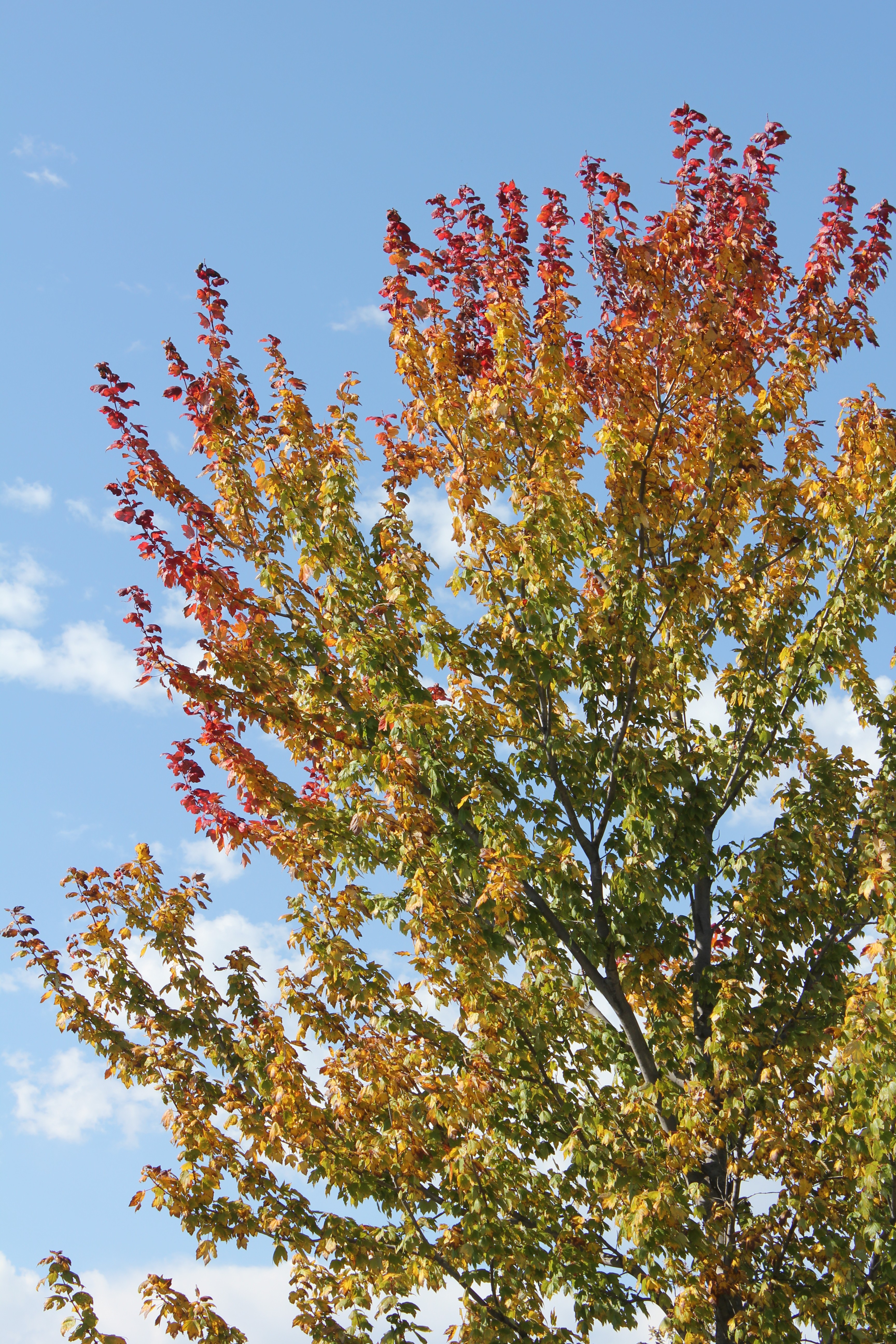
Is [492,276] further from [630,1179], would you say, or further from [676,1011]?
[630,1179]

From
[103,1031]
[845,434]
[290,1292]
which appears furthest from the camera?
[845,434]

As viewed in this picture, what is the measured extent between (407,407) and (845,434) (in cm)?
364

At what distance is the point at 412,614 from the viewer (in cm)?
764

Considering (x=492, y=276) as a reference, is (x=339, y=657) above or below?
below

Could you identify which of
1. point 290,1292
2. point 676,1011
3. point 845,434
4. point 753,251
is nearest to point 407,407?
point 753,251

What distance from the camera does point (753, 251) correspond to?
8.48 m

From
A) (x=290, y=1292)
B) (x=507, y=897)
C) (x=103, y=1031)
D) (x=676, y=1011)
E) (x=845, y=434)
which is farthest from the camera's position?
(x=845, y=434)

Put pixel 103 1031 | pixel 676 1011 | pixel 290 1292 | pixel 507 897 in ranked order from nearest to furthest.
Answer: pixel 507 897 → pixel 290 1292 → pixel 103 1031 → pixel 676 1011

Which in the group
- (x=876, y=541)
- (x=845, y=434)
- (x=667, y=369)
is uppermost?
(x=667, y=369)

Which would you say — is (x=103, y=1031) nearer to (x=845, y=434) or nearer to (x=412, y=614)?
(x=412, y=614)


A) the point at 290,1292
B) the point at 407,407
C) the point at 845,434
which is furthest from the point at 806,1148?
the point at 407,407

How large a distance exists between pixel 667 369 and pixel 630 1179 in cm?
590

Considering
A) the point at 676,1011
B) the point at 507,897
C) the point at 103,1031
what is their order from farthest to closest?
the point at 676,1011 < the point at 103,1031 < the point at 507,897

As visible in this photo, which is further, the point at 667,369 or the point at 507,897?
the point at 667,369
